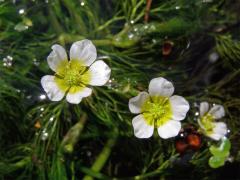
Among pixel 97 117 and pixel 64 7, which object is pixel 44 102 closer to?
pixel 97 117

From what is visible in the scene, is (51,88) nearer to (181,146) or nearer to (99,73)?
(99,73)

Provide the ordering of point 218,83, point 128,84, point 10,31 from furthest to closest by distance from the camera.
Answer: point 218,83, point 10,31, point 128,84

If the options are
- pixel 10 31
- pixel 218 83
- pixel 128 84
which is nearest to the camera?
pixel 128 84

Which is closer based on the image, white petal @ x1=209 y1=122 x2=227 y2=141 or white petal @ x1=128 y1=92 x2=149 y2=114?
white petal @ x1=128 y1=92 x2=149 y2=114

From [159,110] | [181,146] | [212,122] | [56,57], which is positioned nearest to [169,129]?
[159,110]

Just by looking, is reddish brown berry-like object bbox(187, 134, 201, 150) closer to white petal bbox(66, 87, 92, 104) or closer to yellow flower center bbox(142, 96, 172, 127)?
yellow flower center bbox(142, 96, 172, 127)

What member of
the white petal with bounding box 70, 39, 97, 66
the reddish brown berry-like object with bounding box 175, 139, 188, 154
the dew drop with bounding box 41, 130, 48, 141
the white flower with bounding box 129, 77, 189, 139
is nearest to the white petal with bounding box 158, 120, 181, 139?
the white flower with bounding box 129, 77, 189, 139

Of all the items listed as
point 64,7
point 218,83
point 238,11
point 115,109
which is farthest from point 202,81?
point 64,7

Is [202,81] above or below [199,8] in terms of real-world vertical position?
below
